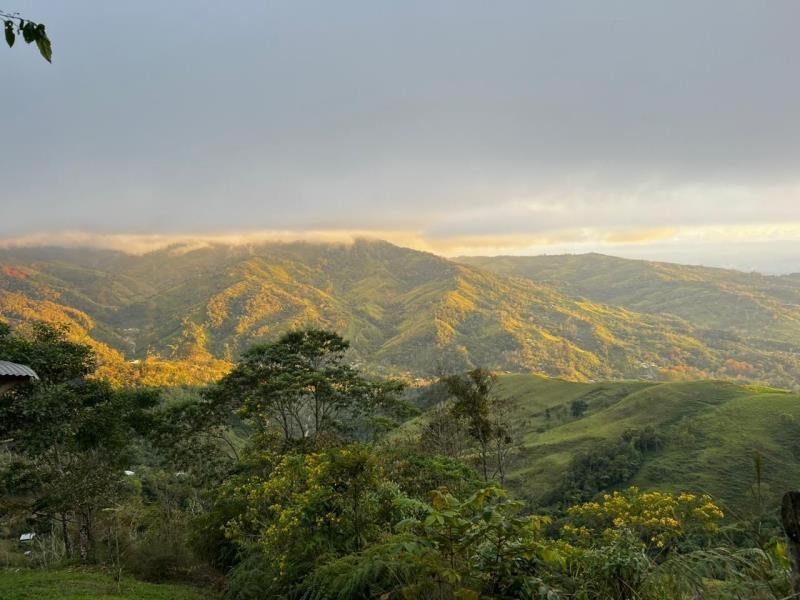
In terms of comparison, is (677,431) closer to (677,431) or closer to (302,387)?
(677,431)

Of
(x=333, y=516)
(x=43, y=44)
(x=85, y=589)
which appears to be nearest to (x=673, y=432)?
(x=85, y=589)

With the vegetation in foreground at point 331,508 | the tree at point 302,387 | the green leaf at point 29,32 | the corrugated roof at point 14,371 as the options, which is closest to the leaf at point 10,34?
the green leaf at point 29,32

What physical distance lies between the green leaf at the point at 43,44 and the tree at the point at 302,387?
2019 cm

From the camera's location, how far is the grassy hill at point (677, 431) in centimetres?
7600

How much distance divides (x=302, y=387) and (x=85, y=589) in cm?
1299

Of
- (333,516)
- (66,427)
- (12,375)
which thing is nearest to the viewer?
(12,375)

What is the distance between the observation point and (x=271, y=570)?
21.9 feet

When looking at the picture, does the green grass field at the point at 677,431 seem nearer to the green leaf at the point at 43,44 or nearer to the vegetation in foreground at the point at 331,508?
the vegetation in foreground at the point at 331,508

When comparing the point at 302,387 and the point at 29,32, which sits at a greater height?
the point at 29,32

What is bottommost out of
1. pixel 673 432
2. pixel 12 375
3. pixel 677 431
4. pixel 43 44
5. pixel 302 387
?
pixel 673 432

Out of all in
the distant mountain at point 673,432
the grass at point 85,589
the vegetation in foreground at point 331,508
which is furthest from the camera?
the distant mountain at point 673,432

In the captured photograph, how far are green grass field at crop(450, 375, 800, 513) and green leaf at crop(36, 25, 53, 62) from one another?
5928 centimetres

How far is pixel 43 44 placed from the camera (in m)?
3.09

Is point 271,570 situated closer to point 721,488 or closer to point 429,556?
point 429,556
